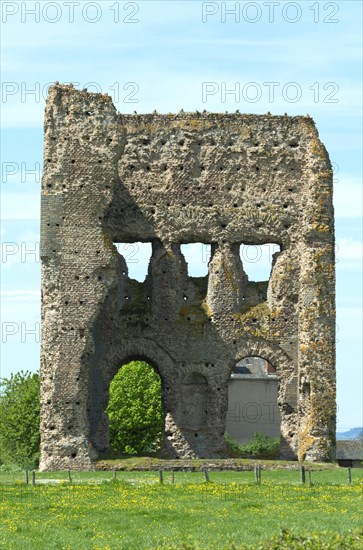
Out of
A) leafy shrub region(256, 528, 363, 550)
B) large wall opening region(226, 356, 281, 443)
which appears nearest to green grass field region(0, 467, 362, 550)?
leafy shrub region(256, 528, 363, 550)

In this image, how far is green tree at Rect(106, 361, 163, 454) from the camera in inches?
2227

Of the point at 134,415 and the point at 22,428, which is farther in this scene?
the point at 134,415

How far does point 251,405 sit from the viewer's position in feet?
221

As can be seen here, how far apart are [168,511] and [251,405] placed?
140 ft

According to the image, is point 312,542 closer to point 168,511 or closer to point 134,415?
point 168,511

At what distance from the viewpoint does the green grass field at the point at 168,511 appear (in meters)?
21.4

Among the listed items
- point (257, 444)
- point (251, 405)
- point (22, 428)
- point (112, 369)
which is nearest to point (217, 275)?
point (112, 369)

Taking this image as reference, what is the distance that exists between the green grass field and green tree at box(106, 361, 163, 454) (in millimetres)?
22660

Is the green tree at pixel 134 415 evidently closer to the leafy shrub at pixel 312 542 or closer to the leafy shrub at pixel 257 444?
the leafy shrub at pixel 257 444

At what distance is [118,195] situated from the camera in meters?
40.4

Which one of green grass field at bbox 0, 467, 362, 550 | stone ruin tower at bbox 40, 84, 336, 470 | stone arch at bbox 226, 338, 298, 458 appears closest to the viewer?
green grass field at bbox 0, 467, 362, 550

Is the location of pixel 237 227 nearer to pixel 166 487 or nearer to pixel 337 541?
pixel 166 487

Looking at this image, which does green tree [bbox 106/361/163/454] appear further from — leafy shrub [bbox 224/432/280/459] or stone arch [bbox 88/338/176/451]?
stone arch [bbox 88/338/176/451]

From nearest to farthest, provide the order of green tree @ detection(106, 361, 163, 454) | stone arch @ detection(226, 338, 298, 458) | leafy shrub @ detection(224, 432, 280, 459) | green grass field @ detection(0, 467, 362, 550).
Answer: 1. green grass field @ detection(0, 467, 362, 550)
2. stone arch @ detection(226, 338, 298, 458)
3. green tree @ detection(106, 361, 163, 454)
4. leafy shrub @ detection(224, 432, 280, 459)
